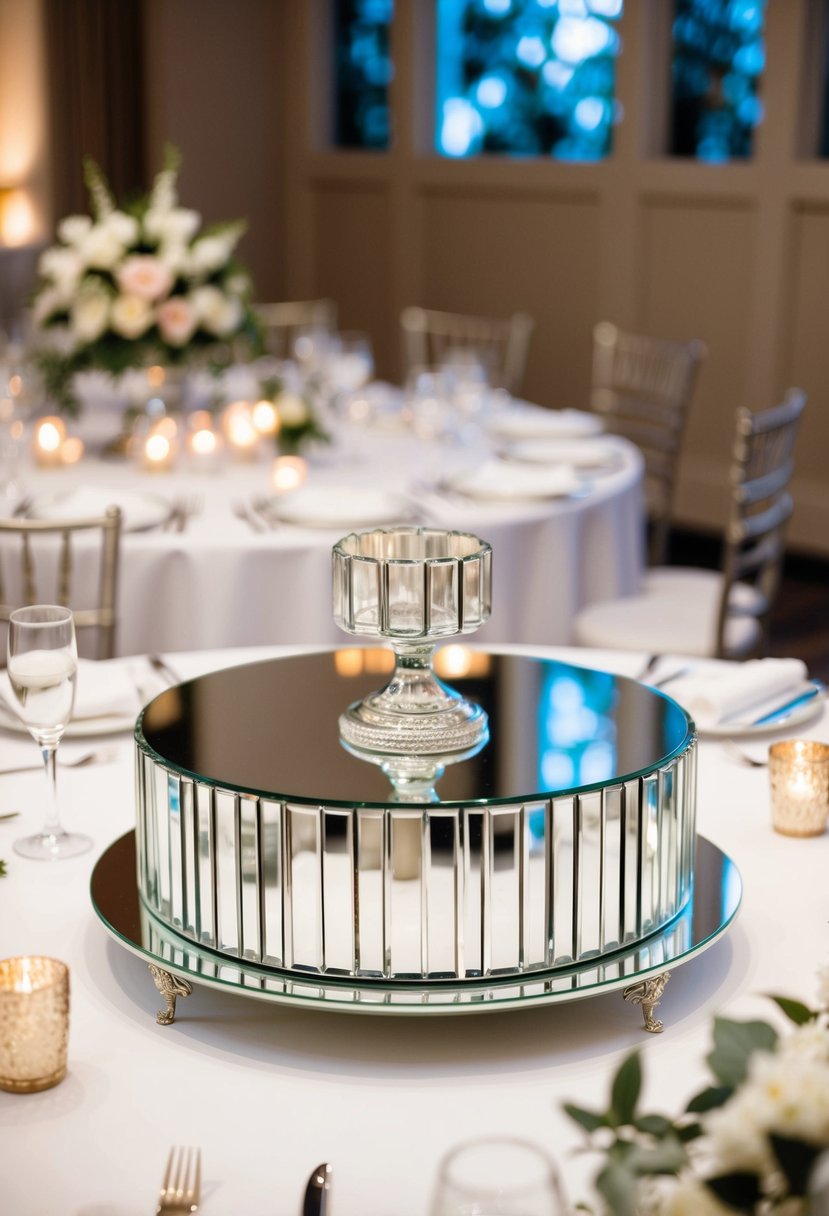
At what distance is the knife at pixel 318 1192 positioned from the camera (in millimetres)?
918

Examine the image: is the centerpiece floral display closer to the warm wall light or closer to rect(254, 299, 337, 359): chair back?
rect(254, 299, 337, 359): chair back

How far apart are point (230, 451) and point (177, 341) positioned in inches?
12.1

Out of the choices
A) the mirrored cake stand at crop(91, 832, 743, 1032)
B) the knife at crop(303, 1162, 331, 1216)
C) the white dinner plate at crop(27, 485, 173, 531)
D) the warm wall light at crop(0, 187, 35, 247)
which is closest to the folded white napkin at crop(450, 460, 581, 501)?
the white dinner plate at crop(27, 485, 173, 531)

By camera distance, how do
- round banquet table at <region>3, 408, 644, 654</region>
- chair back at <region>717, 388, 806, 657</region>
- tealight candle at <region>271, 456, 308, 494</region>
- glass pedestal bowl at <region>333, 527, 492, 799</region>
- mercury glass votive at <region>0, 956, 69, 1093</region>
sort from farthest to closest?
tealight candle at <region>271, 456, 308, 494</region> → chair back at <region>717, 388, 806, 657</region> → round banquet table at <region>3, 408, 644, 654</region> → glass pedestal bowl at <region>333, 527, 492, 799</region> → mercury glass votive at <region>0, 956, 69, 1093</region>

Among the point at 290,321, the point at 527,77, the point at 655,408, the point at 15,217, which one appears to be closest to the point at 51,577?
the point at 655,408

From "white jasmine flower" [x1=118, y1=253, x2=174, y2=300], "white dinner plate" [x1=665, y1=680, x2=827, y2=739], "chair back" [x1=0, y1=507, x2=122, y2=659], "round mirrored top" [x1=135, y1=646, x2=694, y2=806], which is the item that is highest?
"white jasmine flower" [x1=118, y1=253, x2=174, y2=300]

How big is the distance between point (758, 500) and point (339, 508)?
0.96 meters

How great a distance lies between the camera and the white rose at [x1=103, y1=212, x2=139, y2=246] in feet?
11.6

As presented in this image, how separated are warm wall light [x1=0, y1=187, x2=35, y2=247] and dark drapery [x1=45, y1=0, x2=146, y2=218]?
0.60 feet

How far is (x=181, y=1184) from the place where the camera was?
0.96 meters

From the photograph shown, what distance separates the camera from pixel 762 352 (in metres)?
6.23

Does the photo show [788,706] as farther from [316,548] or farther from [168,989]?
[316,548]

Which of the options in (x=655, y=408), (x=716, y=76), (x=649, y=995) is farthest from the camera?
(x=716, y=76)

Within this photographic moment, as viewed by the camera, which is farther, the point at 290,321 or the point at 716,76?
the point at 716,76
